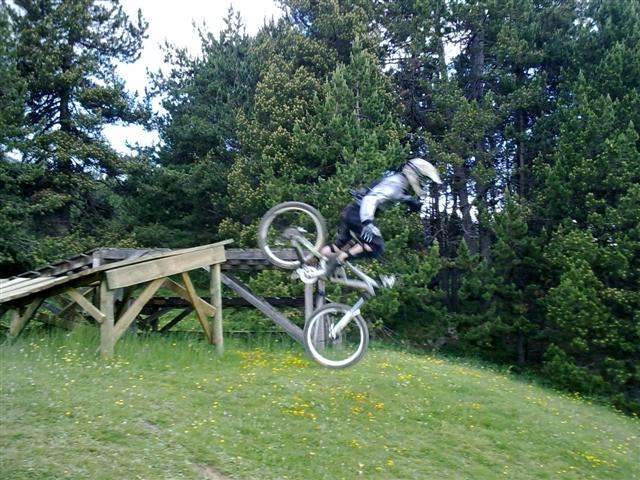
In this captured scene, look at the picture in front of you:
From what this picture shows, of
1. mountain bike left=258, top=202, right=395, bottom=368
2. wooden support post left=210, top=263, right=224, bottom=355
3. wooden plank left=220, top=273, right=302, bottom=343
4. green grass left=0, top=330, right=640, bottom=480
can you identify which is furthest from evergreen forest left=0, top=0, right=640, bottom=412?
mountain bike left=258, top=202, right=395, bottom=368

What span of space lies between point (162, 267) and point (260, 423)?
4.01 m

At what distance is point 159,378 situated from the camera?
10305 millimetres

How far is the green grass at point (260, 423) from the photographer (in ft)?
23.9

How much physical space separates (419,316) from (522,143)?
340 inches

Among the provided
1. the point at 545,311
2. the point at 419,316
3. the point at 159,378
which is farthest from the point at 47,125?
the point at 545,311

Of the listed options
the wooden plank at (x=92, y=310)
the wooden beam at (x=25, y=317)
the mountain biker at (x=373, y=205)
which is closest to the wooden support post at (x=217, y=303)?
the wooden plank at (x=92, y=310)

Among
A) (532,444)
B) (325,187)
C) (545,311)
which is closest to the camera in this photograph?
(532,444)

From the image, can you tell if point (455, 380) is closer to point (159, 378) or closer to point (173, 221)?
point (159, 378)

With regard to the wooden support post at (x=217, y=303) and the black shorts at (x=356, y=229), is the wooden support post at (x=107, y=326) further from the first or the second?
the black shorts at (x=356, y=229)

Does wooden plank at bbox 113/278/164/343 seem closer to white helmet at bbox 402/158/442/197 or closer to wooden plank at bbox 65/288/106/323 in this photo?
wooden plank at bbox 65/288/106/323

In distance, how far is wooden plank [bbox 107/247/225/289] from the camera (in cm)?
1073

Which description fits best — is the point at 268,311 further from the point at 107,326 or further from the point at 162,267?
the point at 107,326

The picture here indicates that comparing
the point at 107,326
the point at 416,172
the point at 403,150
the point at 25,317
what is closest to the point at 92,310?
the point at 107,326

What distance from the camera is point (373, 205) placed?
318 inches
